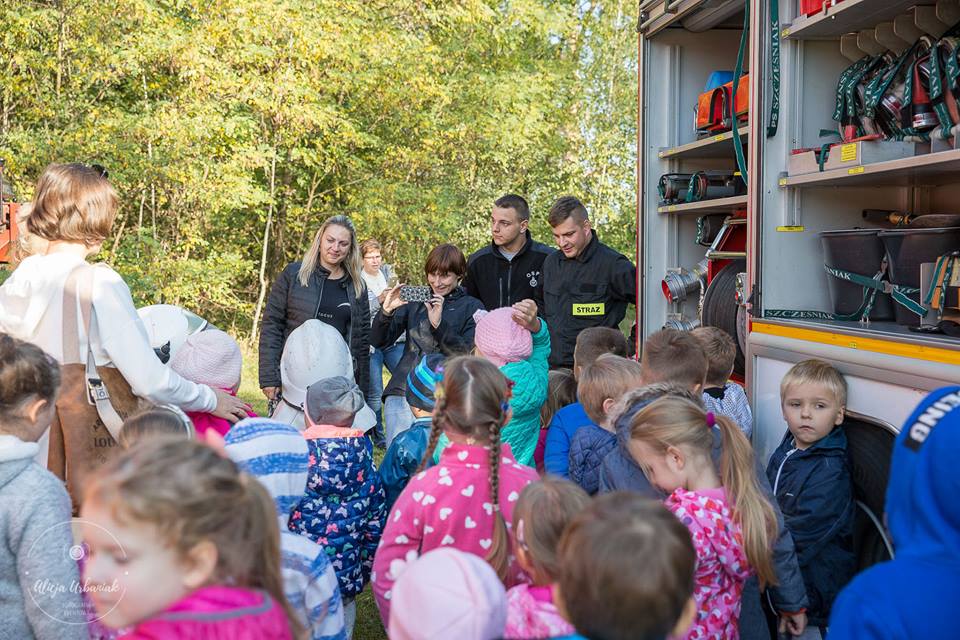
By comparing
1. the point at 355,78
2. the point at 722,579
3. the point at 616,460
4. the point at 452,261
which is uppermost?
the point at 355,78

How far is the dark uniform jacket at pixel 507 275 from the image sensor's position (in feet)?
20.0

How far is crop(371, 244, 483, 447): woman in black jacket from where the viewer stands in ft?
17.9

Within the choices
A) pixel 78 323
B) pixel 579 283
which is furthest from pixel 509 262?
pixel 78 323

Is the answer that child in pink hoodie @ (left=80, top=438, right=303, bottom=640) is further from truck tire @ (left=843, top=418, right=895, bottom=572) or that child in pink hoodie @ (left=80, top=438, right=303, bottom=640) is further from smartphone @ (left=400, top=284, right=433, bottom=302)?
smartphone @ (left=400, top=284, right=433, bottom=302)

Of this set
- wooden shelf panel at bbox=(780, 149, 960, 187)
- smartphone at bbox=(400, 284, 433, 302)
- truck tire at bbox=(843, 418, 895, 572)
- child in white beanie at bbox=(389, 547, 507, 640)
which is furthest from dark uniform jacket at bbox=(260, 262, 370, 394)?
child in white beanie at bbox=(389, 547, 507, 640)

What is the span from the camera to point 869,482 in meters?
3.57

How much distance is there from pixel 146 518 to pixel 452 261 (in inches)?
157

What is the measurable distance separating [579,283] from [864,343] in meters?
2.43

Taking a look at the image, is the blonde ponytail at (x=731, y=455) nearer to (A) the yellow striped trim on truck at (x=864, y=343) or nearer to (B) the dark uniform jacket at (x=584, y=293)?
(A) the yellow striped trim on truck at (x=864, y=343)

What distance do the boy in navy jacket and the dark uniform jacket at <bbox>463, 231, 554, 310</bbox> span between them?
263cm

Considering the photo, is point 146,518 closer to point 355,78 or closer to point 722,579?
point 722,579

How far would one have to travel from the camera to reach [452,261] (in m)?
5.51

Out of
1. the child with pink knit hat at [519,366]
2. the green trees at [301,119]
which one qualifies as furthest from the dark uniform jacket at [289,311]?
the green trees at [301,119]

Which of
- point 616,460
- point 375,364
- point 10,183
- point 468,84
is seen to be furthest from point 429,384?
point 468,84
